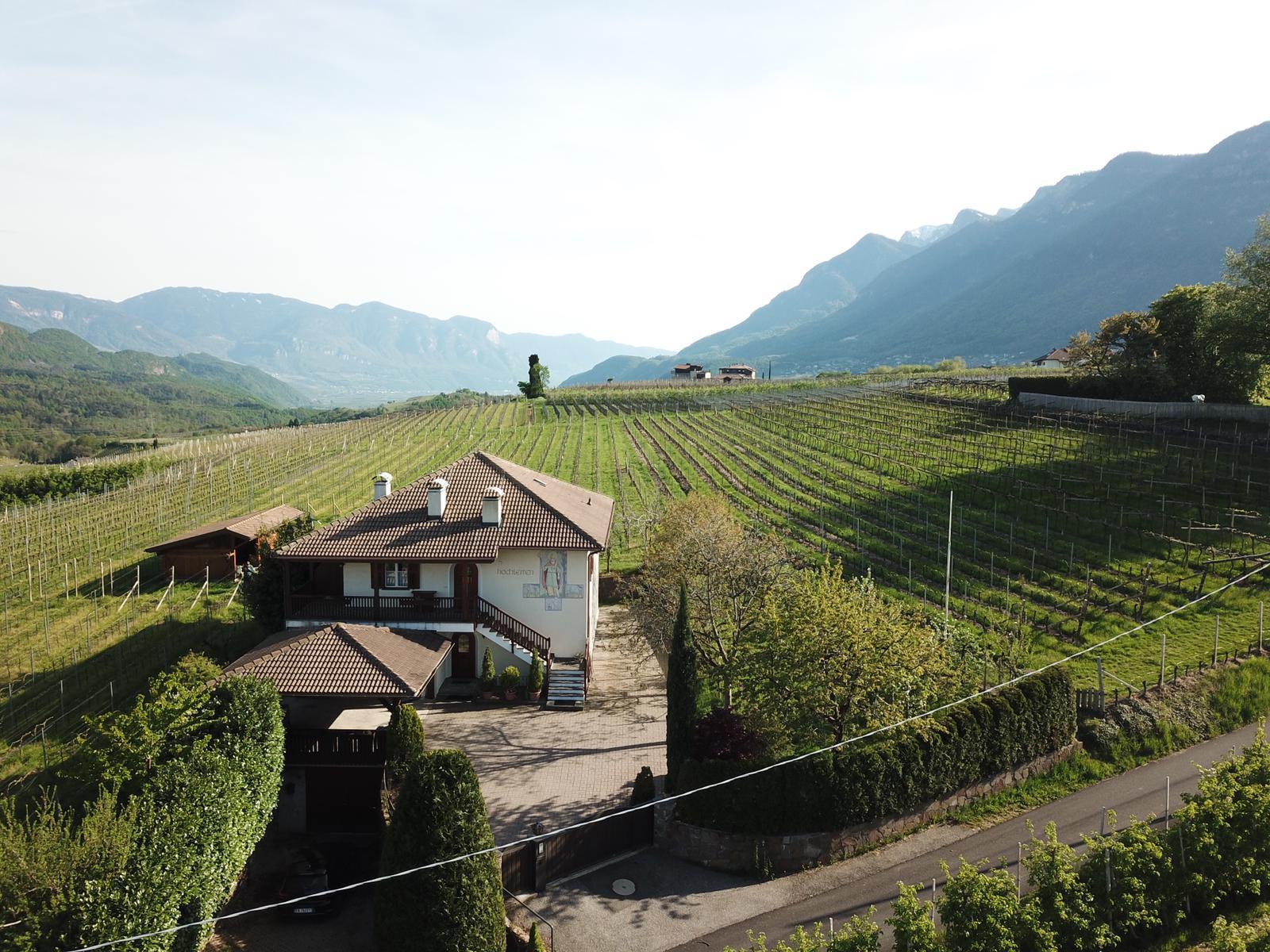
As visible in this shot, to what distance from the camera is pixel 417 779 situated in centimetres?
1553

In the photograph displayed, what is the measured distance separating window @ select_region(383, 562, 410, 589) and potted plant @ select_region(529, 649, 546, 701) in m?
5.19

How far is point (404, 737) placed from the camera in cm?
1983

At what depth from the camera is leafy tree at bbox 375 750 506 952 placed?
594 inches

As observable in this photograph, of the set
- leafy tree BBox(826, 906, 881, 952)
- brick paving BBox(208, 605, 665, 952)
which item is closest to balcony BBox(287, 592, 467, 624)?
brick paving BBox(208, 605, 665, 952)

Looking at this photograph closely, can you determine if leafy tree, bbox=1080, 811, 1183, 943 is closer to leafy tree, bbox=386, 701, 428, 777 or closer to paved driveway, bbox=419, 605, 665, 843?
paved driveway, bbox=419, 605, 665, 843

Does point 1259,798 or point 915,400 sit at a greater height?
point 915,400

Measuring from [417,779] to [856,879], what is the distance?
1011cm

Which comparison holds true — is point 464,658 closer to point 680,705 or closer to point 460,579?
point 460,579

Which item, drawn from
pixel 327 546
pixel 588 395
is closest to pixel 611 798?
pixel 327 546

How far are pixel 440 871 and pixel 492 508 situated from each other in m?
15.5

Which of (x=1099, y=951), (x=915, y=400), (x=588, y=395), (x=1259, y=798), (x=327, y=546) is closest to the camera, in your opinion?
(x=1099, y=951)

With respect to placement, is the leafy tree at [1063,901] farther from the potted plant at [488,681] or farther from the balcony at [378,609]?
the balcony at [378,609]

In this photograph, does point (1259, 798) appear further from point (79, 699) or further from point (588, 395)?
point (588, 395)

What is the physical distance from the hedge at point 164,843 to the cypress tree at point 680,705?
941 cm
